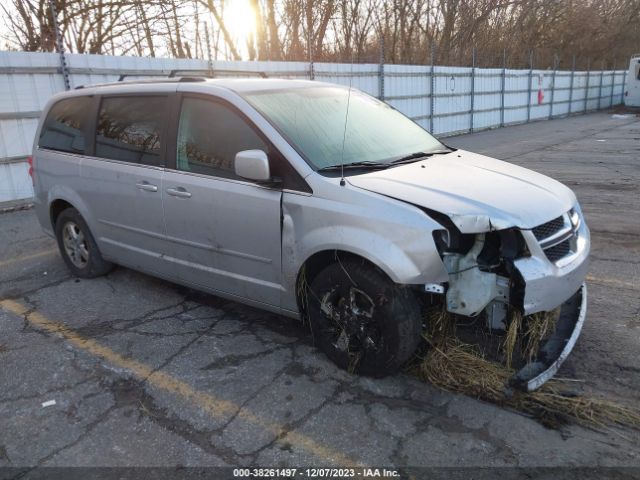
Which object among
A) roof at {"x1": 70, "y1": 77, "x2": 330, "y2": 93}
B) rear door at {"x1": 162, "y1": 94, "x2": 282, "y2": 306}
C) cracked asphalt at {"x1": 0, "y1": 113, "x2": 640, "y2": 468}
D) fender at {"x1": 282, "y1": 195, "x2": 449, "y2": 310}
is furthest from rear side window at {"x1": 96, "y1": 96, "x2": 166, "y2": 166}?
fender at {"x1": 282, "y1": 195, "x2": 449, "y2": 310}

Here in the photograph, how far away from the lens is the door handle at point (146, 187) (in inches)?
151

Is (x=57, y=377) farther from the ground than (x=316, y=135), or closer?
closer

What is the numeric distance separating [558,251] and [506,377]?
0.79 metres

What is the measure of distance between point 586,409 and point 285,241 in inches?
76.0

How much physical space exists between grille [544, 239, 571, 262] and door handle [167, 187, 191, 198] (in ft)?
7.79

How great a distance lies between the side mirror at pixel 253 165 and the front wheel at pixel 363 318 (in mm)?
697

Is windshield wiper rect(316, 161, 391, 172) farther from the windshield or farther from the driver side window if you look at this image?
the driver side window

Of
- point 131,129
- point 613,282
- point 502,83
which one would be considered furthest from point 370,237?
point 502,83

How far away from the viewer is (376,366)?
2.99 m

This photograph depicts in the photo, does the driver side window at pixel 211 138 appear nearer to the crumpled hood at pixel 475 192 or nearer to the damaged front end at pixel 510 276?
the crumpled hood at pixel 475 192

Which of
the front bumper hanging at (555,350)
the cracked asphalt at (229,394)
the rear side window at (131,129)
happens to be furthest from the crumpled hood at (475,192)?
the rear side window at (131,129)

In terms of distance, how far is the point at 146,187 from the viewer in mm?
3873

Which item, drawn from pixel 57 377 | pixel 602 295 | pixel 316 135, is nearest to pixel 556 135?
pixel 602 295

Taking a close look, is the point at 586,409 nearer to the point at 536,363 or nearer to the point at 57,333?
the point at 536,363
